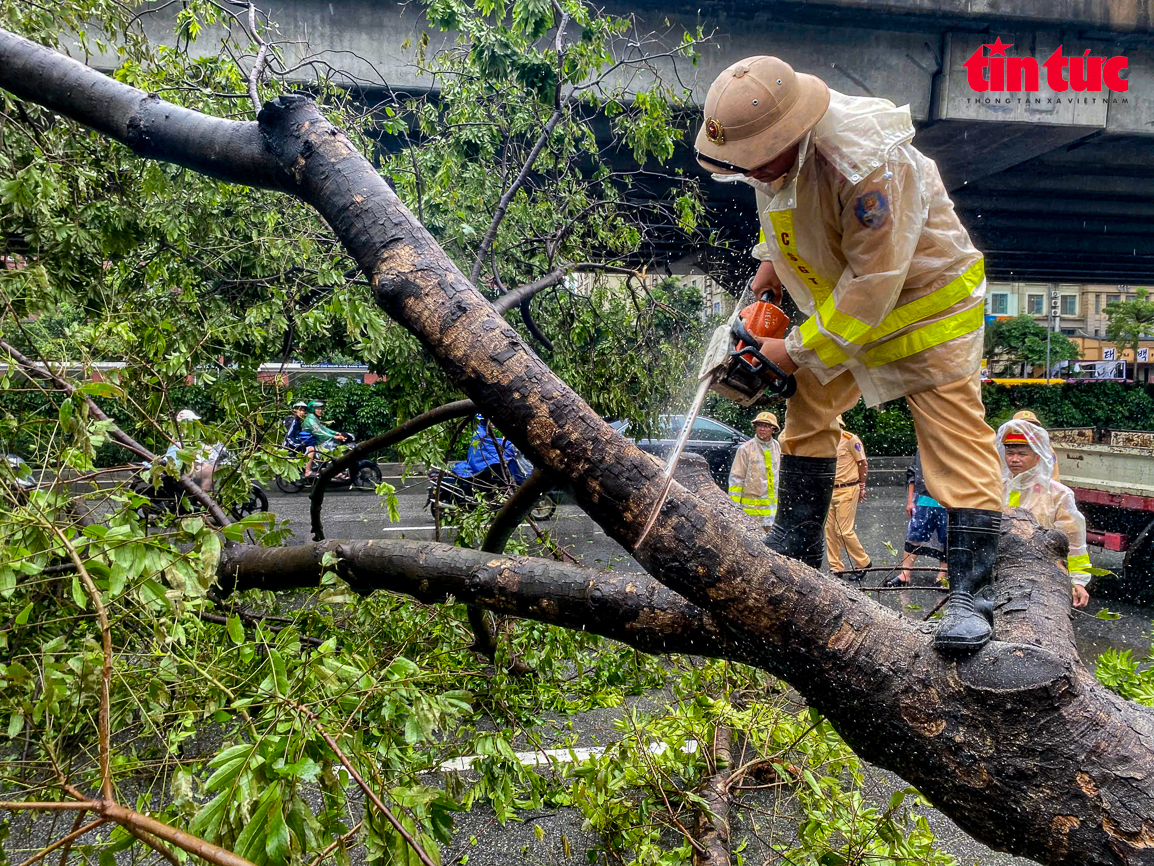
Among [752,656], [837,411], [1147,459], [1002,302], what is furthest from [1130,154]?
[1002,302]

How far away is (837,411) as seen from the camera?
7.24 feet

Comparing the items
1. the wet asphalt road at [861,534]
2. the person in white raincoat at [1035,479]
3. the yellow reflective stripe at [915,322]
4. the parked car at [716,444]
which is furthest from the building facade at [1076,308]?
the yellow reflective stripe at [915,322]

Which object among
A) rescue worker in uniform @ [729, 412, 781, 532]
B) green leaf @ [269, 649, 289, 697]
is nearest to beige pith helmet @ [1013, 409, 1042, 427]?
rescue worker in uniform @ [729, 412, 781, 532]

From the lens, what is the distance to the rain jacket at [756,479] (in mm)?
6109

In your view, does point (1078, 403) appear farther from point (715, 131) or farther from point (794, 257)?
point (715, 131)

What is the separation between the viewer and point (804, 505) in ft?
7.29

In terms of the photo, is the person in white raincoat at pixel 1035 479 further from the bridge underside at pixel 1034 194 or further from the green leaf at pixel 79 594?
the green leaf at pixel 79 594

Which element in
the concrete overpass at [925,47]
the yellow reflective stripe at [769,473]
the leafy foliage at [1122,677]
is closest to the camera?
the leafy foliage at [1122,677]

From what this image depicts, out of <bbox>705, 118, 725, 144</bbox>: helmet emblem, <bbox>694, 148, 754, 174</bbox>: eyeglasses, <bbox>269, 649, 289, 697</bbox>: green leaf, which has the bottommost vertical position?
<bbox>269, 649, 289, 697</bbox>: green leaf

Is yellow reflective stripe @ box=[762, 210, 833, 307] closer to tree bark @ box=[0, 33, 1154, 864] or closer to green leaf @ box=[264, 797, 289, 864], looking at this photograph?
tree bark @ box=[0, 33, 1154, 864]

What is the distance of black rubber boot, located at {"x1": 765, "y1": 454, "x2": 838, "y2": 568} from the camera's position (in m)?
2.21

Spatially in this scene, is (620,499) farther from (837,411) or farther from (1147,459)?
(1147,459)

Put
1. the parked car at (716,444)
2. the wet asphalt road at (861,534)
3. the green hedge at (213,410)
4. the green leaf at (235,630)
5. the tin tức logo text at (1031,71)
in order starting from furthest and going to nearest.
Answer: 1. the parked car at (716,444)
2. the tin tức logo text at (1031,71)
3. the wet asphalt road at (861,534)
4. the green hedge at (213,410)
5. the green leaf at (235,630)

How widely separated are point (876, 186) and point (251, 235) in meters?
4.06
